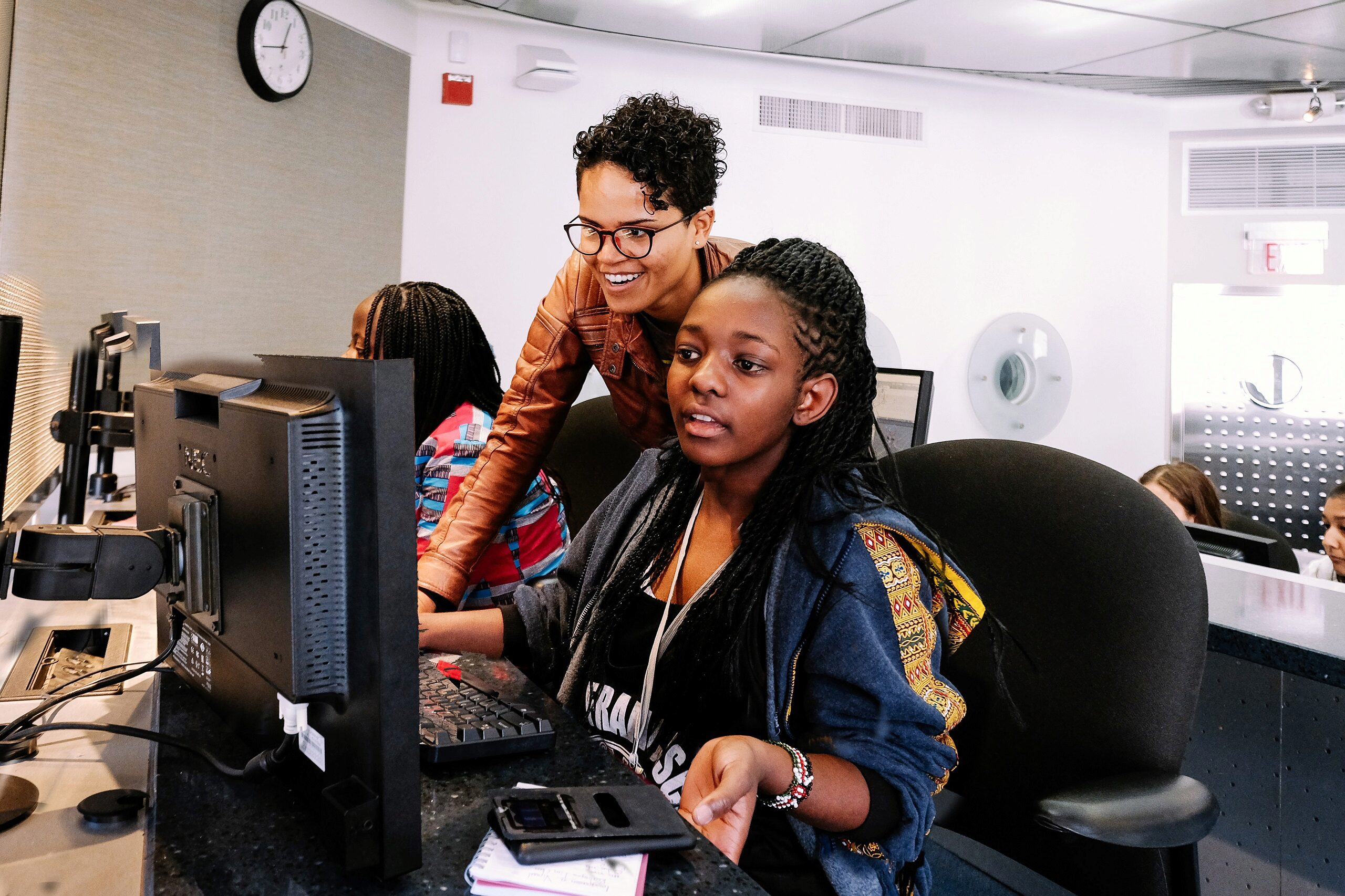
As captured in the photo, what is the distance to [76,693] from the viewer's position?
977mm

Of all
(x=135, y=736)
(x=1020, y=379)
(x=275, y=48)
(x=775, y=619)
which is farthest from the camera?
(x=1020, y=379)

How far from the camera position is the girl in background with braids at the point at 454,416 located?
178 centimetres

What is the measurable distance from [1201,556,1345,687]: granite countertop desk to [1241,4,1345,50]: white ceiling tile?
3.09 metres

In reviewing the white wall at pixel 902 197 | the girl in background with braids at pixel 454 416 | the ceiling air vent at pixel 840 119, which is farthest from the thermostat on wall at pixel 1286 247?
the girl in background with braids at pixel 454 416

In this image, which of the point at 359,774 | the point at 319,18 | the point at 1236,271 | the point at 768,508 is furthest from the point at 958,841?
the point at 1236,271

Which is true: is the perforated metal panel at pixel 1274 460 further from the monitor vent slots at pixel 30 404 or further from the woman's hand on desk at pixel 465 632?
the monitor vent slots at pixel 30 404

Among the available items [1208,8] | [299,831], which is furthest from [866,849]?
[1208,8]

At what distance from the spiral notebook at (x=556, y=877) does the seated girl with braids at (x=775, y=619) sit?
0.13 m

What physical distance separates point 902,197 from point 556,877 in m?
4.44

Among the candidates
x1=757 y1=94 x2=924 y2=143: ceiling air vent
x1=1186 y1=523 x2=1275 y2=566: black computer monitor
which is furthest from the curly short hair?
x1=757 y1=94 x2=924 y2=143: ceiling air vent

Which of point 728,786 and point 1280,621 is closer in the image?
point 728,786

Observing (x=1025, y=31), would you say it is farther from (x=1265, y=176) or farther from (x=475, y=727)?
(x=475, y=727)

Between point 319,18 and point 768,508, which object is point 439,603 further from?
point 319,18

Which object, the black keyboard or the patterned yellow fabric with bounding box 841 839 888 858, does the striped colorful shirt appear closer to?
the black keyboard
